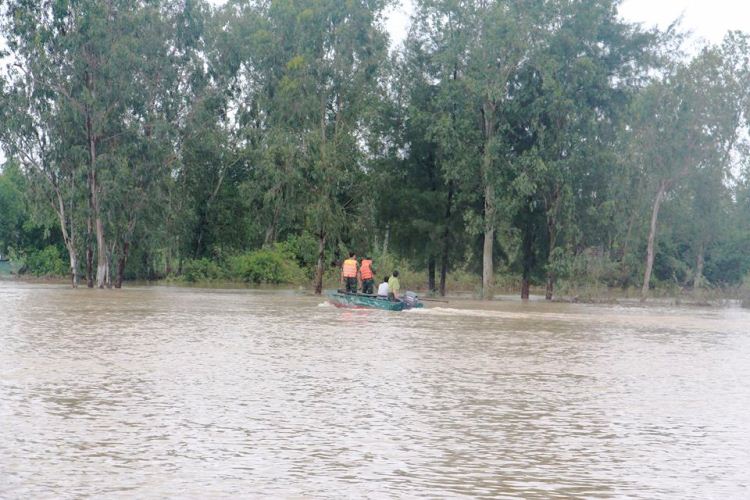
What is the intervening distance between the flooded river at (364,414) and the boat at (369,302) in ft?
38.2

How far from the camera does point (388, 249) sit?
75.9 metres

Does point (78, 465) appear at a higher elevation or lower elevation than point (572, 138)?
lower

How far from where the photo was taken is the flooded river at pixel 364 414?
1102cm

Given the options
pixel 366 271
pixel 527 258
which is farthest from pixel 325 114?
pixel 366 271

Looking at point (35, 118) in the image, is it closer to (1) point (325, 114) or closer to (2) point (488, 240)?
(1) point (325, 114)

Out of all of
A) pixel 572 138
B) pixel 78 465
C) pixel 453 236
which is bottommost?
pixel 78 465

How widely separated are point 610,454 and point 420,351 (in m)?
13.0

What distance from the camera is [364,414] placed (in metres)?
15.4

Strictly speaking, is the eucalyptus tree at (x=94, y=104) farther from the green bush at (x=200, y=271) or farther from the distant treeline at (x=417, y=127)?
the green bush at (x=200, y=271)

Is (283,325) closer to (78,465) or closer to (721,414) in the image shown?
(721,414)

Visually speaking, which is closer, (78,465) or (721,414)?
(78,465)

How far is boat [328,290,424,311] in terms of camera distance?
43.2 meters

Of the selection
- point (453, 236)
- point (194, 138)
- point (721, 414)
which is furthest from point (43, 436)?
point (194, 138)

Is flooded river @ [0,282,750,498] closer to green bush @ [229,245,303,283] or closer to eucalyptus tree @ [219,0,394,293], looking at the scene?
eucalyptus tree @ [219,0,394,293]
